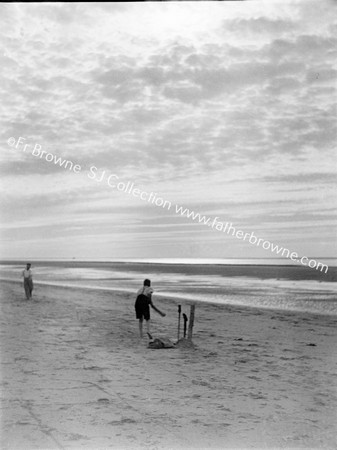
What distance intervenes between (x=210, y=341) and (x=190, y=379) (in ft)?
11.7

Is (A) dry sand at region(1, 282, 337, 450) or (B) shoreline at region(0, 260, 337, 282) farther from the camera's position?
(B) shoreline at region(0, 260, 337, 282)

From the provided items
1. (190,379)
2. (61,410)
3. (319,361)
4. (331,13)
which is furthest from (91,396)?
(331,13)

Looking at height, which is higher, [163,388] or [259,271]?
[259,271]

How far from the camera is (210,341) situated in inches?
463

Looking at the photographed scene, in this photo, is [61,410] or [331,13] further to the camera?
[331,13]

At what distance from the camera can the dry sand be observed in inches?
235

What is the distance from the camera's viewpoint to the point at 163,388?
7.73 meters

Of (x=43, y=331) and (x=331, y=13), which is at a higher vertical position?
(x=331, y=13)

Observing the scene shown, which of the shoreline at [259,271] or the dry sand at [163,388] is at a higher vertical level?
the shoreline at [259,271]

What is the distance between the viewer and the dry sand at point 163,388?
19.6 feet

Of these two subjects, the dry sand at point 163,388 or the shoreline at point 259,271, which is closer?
the dry sand at point 163,388

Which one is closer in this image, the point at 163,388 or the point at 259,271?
the point at 163,388

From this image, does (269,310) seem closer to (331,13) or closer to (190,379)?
(190,379)

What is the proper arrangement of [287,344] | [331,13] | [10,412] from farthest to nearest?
1. [287,344]
2. [331,13]
3. [10,412]
